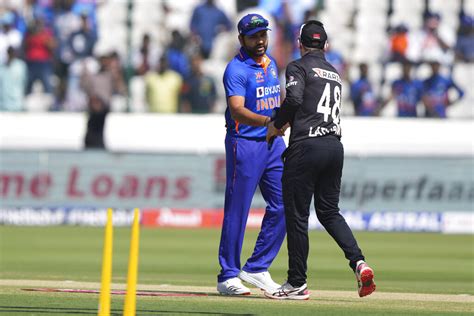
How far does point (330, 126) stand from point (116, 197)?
1310 cm

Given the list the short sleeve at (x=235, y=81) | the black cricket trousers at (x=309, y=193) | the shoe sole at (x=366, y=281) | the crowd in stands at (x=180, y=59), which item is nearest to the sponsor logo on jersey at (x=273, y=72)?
the short sleeve at (x=235, y=81)

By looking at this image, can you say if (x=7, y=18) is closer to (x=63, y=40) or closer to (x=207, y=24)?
(x=63, y=40)

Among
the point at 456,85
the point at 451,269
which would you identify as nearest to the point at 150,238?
the point at 451,269

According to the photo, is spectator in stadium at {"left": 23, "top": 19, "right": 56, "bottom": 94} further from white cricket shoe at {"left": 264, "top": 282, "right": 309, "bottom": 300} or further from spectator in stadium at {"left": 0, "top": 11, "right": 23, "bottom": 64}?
white cricket shoe at {"left": 264, "top": 282, "right": 309, "bottom": 300}

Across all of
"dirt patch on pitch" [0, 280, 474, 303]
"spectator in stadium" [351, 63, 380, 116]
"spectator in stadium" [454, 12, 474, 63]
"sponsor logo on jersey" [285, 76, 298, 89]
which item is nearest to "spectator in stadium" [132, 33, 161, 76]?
"spectator in stadium" [351, 63, 380, 116]

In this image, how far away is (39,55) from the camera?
23.8 m

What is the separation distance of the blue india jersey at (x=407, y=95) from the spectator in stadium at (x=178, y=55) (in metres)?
4.14

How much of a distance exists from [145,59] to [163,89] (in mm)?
906

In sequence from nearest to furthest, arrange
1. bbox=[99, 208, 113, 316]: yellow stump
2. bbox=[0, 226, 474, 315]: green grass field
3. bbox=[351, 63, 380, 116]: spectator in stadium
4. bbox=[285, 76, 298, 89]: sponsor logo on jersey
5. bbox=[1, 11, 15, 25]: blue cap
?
bbox=[99, 208, 113, 316]: yellow stump → bbox=[0, 226, 474, 315]: green grass field → bbox=[285, 76, 298, 89]: sponsor logo on jersey → bbox=[351, 63, 380, 116]: spectator in stadium → bbox=[1, 11, 15, 25]: blue cap

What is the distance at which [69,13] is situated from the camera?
24188mm

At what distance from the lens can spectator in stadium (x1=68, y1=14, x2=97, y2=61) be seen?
24.0 meters

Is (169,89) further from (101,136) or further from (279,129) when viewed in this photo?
(279,129)

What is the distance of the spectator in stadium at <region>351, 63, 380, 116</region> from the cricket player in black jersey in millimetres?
14381

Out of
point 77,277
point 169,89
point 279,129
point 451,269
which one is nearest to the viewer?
point 279,129
